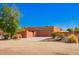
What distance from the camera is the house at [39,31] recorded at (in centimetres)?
1211

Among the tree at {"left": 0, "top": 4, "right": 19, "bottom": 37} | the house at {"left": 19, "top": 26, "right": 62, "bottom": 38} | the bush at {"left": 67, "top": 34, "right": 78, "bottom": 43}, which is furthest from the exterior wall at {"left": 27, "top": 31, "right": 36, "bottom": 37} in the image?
the bush at {"left": 67, "top": 34, "right": 78, "bottom": 43}

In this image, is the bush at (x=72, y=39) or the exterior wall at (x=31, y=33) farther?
the bush at (x=72, y=39)

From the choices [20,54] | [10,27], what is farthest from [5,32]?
[20,54]

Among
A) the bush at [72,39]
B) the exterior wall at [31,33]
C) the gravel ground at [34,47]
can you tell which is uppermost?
the exterior wall at [31,33]

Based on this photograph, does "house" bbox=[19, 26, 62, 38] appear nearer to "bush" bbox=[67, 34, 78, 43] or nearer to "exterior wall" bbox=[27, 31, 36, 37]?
"exterior wall" bbox=[27, 31, 36, 37]

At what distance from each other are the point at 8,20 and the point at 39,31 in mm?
1081

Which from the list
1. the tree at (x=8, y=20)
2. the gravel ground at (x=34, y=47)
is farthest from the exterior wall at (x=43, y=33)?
the tree at (x=8, y=20)

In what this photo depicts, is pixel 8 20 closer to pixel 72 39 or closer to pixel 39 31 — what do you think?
pixel 39 31

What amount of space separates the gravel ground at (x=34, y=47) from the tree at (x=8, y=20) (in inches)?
15.4

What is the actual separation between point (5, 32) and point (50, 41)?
4.90 ft

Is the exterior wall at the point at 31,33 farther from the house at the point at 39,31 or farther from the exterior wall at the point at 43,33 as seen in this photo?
the exterior wall at the point at 43,33

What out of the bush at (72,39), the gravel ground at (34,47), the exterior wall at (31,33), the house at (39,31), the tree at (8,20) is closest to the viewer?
the gravel ground at (34,47)

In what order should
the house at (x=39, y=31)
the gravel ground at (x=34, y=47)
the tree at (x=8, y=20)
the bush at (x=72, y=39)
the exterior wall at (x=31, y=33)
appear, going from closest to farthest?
the gravel ground at (x=34, y=47)
the house at (x=39, y=31)
the tree at (x=8, y=20)
the exterior wall at (x=31, y=33)
the bush at (x=72, y=39)
